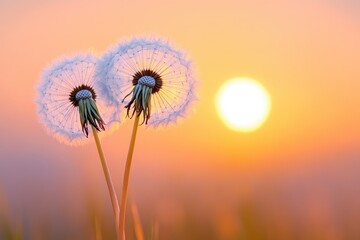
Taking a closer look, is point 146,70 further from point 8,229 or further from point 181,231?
point 8,229

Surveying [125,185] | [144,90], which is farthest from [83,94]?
[125,185]

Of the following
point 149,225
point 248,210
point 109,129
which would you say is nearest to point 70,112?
point 109,129

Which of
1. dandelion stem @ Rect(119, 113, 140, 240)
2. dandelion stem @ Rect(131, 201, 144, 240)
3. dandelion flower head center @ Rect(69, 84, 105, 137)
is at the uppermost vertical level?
dandelion flower head center @ Rect(69, 84, 105, 137)

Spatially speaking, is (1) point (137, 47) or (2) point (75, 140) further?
(2) point (75, 140)

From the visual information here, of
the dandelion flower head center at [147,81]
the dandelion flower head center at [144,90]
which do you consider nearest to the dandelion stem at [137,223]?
the dandelion flower head center at [144,90]

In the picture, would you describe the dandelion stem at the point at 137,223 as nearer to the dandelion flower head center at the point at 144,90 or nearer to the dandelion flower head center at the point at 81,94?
the dandelion flower head center at the point at 144,90

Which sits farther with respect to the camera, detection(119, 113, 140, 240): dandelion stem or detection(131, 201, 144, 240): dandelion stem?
detection(131, 201, 144, 240): dandelion stem

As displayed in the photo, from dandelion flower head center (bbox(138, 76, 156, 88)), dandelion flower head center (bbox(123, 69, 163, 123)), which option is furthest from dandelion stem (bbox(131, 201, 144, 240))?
dandelion flower head center (bbox(138, 76, 156, 88))

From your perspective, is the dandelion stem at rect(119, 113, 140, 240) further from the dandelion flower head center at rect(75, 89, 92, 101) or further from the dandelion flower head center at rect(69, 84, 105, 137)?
the dandelion flower head center at rect(75, 89, 92, 101)
